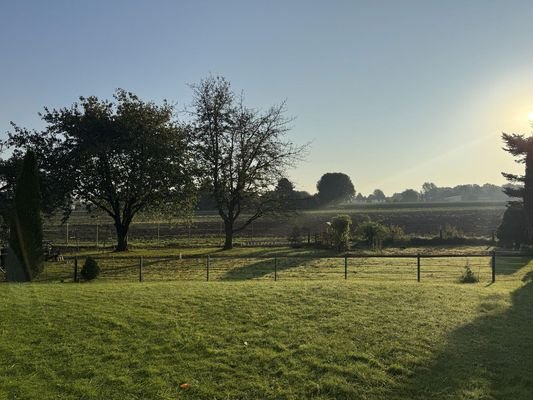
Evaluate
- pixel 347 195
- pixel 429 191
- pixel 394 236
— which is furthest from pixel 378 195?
pixel 394 236

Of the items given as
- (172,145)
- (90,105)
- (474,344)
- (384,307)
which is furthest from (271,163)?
(474,344)

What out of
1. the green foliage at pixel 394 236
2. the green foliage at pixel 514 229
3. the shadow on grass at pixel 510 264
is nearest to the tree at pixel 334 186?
the green foliage at pixel 394 236

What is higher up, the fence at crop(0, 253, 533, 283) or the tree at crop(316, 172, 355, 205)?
the tree at crop(316, 172, 355, 205)

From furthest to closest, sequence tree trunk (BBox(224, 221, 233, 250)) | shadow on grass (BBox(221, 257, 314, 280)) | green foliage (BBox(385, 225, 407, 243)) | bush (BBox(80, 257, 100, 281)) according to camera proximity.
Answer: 1. tree trunk (BBox(224, 221, 233, 250))
2. green foliage (BBox(385, 225, 407, 243))
3. shadow on grass (BBox(221, 257, 314, 280))
4. bush (BBox(80, 257, 100, 281))

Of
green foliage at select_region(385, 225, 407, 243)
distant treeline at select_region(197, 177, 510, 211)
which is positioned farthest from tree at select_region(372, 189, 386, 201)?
green foliage at select_region(385, 225, 407, 243)

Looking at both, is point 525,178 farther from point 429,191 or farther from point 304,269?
point 429,191

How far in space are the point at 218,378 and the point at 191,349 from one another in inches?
46.4

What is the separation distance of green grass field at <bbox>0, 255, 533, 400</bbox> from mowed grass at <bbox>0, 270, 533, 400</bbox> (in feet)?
0.08

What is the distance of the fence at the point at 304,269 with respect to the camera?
17172 mm

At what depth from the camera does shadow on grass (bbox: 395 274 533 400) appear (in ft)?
20.9

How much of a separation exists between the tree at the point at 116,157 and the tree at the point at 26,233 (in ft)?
36.5

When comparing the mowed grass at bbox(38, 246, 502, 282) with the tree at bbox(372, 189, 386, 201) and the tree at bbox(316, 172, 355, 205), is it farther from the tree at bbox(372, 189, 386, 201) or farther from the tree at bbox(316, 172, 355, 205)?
the tree at bbox(372, 189, 386, 201)

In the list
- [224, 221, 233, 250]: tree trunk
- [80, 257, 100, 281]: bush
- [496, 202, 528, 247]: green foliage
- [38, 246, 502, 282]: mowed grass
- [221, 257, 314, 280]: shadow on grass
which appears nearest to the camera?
[80, 257, 100, 281]: bush

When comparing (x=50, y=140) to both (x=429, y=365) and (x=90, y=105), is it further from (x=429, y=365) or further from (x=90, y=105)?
(x=429, y=365)
